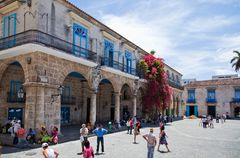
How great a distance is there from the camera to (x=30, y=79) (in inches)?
460

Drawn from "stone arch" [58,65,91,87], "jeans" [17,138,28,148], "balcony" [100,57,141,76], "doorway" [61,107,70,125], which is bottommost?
"jeans" [17,138,28,148]

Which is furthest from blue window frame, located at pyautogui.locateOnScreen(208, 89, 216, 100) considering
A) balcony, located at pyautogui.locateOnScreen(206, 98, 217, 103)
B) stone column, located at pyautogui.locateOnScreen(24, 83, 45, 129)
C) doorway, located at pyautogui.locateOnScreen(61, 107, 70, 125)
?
stone column, located at pyautogui.locateOnScreen(24, 83, 45, 129)

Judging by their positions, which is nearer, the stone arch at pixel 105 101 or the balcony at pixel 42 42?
the balcony at pixel 42 42

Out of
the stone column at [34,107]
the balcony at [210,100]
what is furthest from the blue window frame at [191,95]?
the stone column at [34,107]

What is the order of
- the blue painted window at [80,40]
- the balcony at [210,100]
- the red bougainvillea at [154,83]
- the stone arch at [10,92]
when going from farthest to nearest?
the balcony at [210,100], the red bougainvillea at [154,83], the blue painted window at [80,40], the stone arch at [10,92]

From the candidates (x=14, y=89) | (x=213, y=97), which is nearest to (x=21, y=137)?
(x=14, y=89)

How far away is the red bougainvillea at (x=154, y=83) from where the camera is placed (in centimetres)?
2382

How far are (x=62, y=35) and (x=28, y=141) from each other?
21.1 ft

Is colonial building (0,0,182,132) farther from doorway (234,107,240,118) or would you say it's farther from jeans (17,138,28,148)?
doorway (234,107,240,118)

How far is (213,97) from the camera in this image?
1656 inches

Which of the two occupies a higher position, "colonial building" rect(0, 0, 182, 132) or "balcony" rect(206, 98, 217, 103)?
"colonial building" rect(0, 0, 182, 132)

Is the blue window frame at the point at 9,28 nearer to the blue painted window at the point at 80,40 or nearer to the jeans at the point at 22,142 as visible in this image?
the blue painted window at the point at 80,40

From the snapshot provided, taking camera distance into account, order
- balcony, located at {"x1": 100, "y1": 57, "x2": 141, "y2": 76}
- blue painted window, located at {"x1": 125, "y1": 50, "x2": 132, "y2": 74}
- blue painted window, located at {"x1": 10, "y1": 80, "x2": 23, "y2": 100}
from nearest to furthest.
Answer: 1. blue painted window, located at {"x1": 10, "y1": 80, "x2": 23, "y2": 100}
2. balcony, located at {"x1": 100, "y1": 57, "x2": 141, "y2": 76}
3. blue painted window, located at {"x1": 125, "y1": 50, "x2": 132, "y2": 74}

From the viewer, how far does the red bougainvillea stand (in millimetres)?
23819
